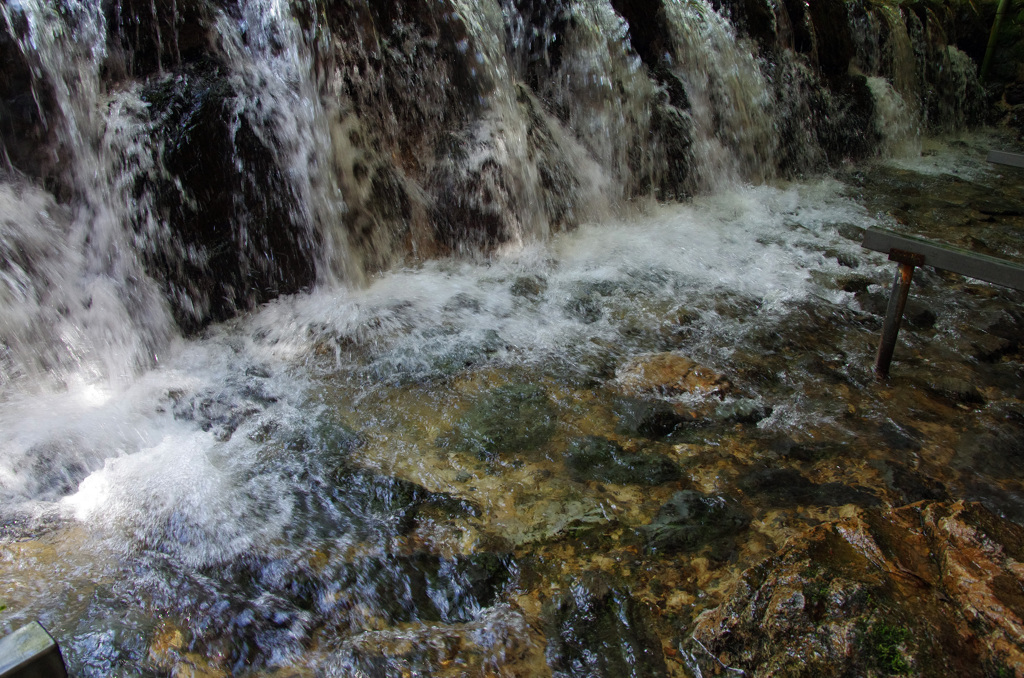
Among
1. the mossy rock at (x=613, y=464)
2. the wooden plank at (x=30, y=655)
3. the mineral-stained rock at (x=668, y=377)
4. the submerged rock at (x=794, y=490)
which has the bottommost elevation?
the submerged rock at (x=794, y=490)

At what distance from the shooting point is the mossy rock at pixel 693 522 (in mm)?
2395

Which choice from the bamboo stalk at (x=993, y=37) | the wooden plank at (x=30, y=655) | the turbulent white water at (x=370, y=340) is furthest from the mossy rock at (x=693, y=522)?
the bamboo stalk at (x=993, y=37)

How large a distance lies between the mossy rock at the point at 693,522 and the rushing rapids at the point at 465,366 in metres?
0.02

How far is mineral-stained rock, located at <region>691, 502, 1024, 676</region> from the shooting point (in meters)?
1.61

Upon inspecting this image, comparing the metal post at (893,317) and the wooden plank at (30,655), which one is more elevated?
the wooden plank at (30,655)

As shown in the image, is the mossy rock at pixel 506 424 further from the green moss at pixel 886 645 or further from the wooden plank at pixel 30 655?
the wooden plank at pixel 30 655

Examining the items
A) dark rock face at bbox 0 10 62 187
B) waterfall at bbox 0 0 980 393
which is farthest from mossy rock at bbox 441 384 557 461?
dark rock face at bbox 0 10 62 187

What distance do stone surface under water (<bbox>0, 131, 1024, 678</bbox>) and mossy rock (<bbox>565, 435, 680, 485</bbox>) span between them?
1 cm

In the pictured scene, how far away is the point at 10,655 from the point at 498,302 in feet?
10.9

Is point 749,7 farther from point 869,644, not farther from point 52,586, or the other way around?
point 52,586

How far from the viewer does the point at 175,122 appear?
13.0 ft

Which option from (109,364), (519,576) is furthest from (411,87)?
(519,576)

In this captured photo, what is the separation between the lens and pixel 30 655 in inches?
51.6

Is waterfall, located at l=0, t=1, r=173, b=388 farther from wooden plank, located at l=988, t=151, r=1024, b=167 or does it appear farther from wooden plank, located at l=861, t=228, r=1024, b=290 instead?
wooden plank, located at l=988, t=151, r=1024, b=167
